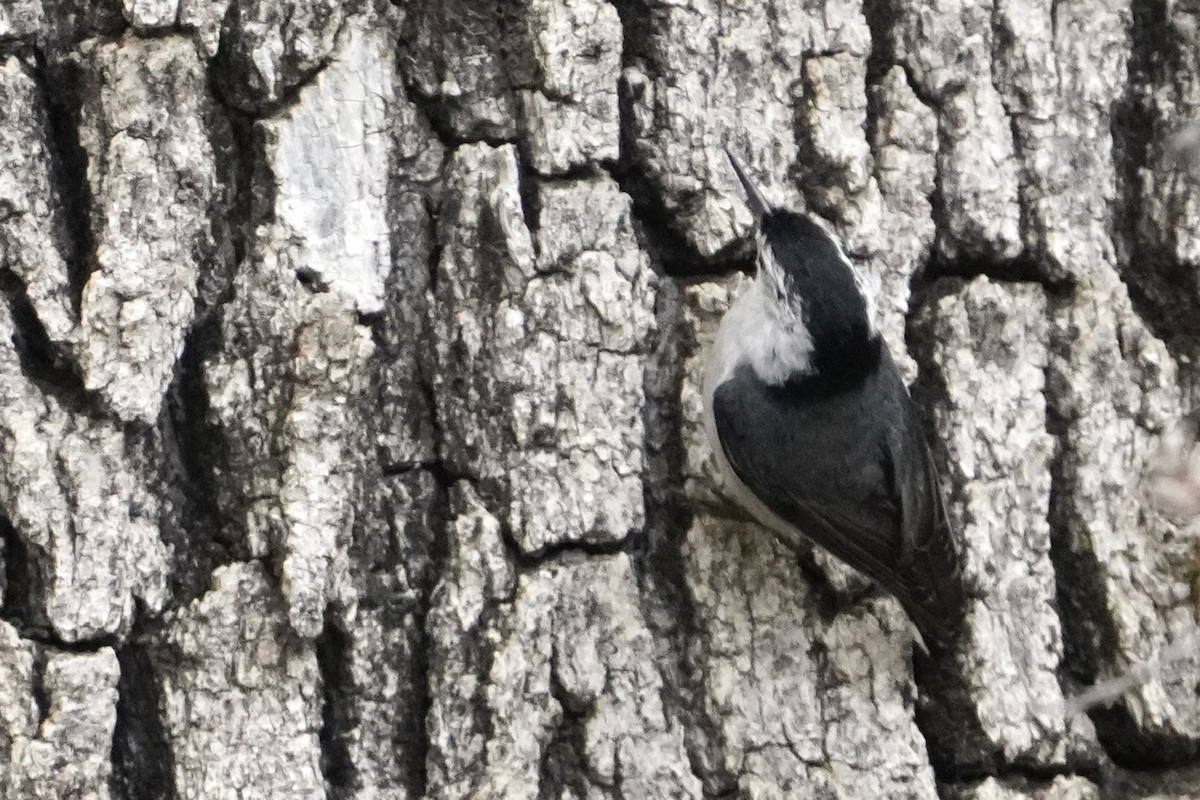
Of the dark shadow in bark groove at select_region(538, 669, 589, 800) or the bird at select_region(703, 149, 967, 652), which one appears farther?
the bird at select_region(703, 149, 967, 652)

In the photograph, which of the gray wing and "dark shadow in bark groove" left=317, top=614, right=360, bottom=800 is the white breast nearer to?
the gray wing

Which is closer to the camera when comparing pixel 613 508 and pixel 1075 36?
pixel 613 508

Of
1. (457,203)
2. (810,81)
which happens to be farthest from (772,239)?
(457,203)

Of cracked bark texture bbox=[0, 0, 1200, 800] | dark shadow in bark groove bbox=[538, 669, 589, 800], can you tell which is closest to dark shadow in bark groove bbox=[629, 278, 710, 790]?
cracked bark texture bbox=[0, 0, 1200, 800]

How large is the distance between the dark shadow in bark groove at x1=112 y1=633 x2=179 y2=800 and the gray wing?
2.93 feet

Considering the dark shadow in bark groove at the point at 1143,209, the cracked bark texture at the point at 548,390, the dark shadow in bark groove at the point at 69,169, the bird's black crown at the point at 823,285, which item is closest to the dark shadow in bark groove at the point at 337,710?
the cracked bark texture at the point at 548,390

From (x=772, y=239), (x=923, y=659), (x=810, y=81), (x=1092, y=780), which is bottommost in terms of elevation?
(x=1092, y=780)

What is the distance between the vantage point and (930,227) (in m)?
2.08

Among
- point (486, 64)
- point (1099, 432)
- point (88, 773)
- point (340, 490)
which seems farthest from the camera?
point (1099, 432)

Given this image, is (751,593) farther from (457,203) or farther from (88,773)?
(88,773)

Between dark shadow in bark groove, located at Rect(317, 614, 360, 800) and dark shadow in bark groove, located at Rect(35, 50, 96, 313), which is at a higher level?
dark shadow in bark groove, located at Rect(35, 50, 96, 313)

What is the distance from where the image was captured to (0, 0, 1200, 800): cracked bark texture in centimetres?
177

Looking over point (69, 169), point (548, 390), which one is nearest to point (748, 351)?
point (548, 390)

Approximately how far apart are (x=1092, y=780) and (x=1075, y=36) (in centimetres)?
112
